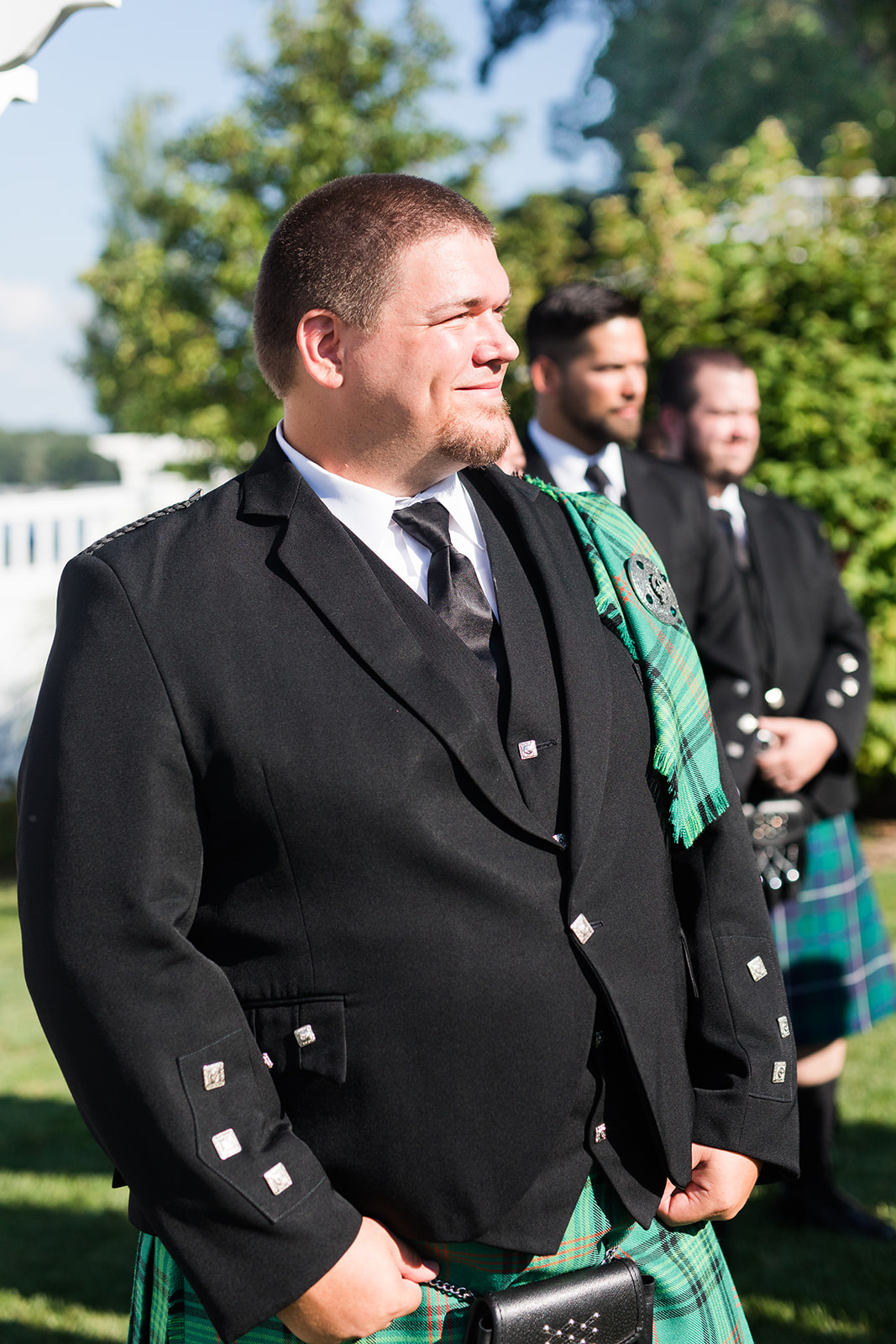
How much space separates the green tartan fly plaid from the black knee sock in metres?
2.06

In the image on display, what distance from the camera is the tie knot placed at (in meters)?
1.65

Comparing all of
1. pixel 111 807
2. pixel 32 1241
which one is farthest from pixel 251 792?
pixel 32 1241

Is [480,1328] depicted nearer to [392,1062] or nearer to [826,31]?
[392,1062]

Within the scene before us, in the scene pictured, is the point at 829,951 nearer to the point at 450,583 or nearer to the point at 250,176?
the point at 450,583

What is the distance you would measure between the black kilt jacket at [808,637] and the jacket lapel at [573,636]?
5.64 feet

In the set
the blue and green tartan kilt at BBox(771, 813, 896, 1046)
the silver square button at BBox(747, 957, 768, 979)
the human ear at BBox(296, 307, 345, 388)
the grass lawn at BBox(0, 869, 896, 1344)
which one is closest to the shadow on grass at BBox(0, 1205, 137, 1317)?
the grass lawn at BBox(0, 869, 896, 1344)

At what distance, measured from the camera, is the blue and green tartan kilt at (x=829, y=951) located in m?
3.48

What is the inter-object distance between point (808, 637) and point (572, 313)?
1.11 meters

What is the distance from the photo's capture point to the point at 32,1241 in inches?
139

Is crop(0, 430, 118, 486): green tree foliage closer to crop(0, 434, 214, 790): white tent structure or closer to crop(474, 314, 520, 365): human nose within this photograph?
crop(0, 434, 214, 790): white tent structure

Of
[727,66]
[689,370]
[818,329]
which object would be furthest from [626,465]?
[727,66]

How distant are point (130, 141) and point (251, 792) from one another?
35.9m

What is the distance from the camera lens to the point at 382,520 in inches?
64.4

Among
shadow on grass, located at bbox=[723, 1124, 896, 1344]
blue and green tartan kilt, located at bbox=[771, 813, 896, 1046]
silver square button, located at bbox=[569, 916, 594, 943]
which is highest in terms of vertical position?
silver square button, located at bbox=[569, 916, 594, 943]
